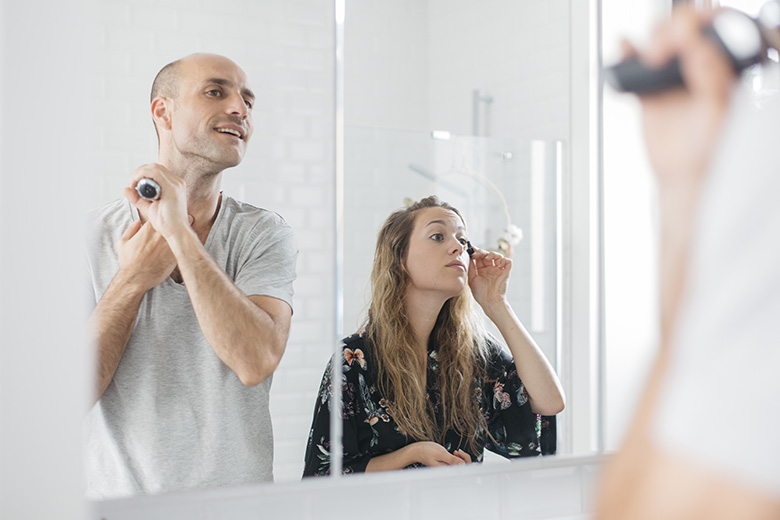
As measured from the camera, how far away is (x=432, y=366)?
4.09ft

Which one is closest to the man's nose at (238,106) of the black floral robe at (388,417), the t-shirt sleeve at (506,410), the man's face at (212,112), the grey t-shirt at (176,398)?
the man's face at (212,112)

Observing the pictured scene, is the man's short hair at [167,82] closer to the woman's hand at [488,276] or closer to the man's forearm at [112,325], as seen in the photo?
the man's forearm at [112,325]

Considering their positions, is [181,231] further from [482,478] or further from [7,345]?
[482,478]

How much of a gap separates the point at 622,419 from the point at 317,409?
2.15 ft

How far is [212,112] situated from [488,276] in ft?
1.80

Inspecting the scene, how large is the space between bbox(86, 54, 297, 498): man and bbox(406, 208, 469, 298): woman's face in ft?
0.79

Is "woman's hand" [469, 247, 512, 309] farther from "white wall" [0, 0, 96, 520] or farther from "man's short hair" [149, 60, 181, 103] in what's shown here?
"white wall" [0, 0, 96, 520]

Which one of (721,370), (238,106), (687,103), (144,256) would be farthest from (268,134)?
(721,370)

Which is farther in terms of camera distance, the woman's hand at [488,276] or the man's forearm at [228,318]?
the woman's hand at [488,276]

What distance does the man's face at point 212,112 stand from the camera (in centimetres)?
107

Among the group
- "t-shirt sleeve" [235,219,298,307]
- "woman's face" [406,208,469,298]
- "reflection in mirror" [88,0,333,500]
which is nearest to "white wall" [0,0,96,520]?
"reflection in mirror" [88,0,333,500]

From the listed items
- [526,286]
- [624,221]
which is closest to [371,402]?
[526,286]

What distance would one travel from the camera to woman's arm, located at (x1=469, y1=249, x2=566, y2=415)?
127 cm

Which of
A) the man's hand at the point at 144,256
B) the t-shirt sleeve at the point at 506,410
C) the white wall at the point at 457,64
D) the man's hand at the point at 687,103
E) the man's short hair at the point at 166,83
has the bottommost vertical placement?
the t-shirt sleeve at the point at 506,410
